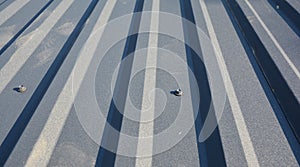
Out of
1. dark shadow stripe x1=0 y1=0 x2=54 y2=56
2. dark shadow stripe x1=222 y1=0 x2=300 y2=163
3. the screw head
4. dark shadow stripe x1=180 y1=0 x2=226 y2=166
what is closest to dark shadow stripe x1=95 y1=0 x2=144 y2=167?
dark shadow stripe x1=180 y1=0 x2=226 y2=166

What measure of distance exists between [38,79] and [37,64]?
301 millimetres

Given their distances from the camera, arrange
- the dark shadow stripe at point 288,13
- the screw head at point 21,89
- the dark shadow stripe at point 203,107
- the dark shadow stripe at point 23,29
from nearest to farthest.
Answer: the dark shadow stripe at point 203,107
the screw head at point 21,89
the dark shadow stripe at point 23,29
the dark shadow stripe at point 288,13

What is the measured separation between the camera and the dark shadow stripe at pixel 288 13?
3.81m

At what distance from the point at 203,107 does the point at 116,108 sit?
2.98ft

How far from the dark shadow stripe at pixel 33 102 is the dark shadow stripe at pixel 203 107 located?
1.63 metres

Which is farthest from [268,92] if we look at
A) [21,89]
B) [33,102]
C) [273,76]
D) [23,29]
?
[23,29]

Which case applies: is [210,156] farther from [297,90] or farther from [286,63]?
[286,63]

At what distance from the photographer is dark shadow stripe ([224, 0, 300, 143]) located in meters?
2.56

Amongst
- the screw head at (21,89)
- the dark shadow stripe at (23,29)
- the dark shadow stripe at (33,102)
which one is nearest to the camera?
the dark shadow stripe at (33,102)

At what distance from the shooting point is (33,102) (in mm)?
2822

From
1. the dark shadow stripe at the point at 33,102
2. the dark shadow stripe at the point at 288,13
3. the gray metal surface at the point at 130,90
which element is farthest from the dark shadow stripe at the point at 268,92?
the dark shadow stripe at the point at 33,102

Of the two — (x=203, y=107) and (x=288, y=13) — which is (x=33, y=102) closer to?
(x=203, y=107)

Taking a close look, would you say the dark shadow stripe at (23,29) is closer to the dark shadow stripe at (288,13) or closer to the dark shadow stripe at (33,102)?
the dark shadow stripe at (33,102)

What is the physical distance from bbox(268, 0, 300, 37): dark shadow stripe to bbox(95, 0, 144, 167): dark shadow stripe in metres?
2.26
